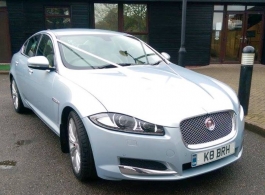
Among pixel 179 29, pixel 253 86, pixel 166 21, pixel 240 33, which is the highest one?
pixel 166 21

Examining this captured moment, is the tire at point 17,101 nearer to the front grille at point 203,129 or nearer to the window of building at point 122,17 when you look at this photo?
the front grille at point 203,129

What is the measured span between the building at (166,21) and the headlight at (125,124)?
9.36m

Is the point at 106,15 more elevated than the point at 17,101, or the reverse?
the point at 106,15

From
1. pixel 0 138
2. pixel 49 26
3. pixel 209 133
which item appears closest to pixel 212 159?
pixel 209 133

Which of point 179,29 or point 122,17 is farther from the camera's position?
point 179,29

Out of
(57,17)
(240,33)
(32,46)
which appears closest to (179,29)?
(240,33)

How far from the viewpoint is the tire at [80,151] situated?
2.53m

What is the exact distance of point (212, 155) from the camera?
8.11ft

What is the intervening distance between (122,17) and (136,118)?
9.76m

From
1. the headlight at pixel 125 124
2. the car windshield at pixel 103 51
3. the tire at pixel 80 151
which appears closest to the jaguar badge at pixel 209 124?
the headlight at pixel 125 124

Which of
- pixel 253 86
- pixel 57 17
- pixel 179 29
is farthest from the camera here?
pixel 179 29

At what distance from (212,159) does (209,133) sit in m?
0.23

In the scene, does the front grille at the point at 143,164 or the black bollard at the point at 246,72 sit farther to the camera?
the black bollard at the point at 246,72

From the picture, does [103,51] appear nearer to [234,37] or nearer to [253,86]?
[253,86]
